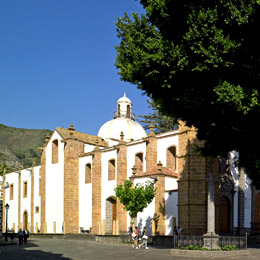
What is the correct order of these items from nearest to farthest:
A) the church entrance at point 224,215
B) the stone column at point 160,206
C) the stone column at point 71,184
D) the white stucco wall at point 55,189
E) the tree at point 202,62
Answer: the tree at point 202,62 → the stone column at point 160,206 → the church entrance at point 224,215 → the stone column at point 71,184 → the white stucco wall at point 55,189

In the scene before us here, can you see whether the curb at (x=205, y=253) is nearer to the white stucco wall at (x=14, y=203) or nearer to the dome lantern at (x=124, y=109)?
the dome lantern at (x=124, y=109)

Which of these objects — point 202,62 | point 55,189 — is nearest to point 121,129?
point 55,189

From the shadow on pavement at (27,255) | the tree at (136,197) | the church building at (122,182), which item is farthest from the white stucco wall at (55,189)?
the shadow on pavement at (27,255)

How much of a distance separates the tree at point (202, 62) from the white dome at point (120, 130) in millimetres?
33209

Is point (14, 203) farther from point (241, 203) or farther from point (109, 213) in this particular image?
point (241, 203)

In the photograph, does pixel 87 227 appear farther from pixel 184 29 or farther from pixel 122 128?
pixel 184 29

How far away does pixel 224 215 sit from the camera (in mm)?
32781

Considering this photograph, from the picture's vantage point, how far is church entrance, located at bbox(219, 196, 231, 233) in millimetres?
32469

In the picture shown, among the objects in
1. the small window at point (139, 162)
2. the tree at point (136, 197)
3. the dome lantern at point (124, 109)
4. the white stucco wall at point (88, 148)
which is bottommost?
the tree at point (136, 197)

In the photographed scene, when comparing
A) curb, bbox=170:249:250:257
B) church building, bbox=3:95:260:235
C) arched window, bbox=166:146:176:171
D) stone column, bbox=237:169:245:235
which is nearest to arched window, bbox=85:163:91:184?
church building, bbox=3:95:260:235

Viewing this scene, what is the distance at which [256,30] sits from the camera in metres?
14.1

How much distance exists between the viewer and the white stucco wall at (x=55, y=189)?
42.9m

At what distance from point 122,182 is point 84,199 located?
6.37 meters

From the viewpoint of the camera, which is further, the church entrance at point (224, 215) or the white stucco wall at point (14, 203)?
the white stucco wall at point (14, 203)
